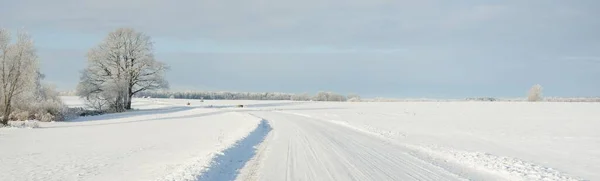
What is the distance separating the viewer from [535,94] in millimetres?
100250

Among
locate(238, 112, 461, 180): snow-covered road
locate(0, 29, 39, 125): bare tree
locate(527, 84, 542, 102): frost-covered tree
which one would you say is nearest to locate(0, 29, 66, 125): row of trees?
Answer: locate(0, 29, 39, 125): bare tree

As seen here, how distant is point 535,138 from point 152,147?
19.0m

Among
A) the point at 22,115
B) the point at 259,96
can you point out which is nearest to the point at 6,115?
the point at 22,115

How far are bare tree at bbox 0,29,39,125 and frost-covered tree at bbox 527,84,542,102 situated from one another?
3739 inches

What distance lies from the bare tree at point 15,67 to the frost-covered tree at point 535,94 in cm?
9498

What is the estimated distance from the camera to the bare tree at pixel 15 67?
34.8m

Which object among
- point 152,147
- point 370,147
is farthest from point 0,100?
point 370,147

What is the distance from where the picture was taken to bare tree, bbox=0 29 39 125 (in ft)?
114

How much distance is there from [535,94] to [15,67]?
96.7 meters

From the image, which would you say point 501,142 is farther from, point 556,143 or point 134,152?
point 134,152

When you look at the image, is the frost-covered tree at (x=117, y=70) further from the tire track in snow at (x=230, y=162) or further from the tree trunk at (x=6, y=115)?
the tire track in snow at (x=230, y=162)

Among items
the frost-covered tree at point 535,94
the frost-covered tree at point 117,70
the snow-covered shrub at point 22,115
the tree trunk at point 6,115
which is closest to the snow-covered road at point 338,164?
the tree trunk at point 6,115

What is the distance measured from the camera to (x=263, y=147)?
17.8 m

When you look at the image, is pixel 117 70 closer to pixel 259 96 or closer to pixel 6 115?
pixel 6 115
